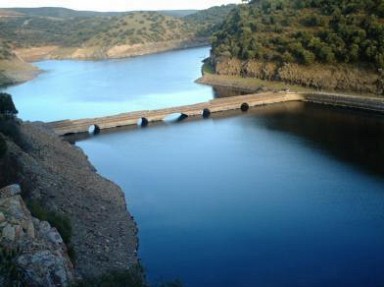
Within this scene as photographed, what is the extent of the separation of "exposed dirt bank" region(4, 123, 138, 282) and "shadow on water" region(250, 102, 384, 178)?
699 inches

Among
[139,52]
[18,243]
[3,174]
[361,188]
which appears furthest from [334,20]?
[139,52]

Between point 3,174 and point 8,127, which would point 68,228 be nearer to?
point 3,174

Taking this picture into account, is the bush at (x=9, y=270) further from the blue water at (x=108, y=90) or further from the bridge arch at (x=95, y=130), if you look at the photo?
the blue water at (x=108, y=90)

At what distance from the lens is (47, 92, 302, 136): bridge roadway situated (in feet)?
171

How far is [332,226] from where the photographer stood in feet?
87.7

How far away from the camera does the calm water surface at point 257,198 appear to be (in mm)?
23062

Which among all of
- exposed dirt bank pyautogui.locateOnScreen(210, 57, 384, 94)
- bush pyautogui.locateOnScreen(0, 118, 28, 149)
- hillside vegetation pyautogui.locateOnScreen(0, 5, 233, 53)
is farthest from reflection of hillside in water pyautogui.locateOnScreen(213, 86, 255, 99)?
hillside vegetation pyautogui.locateOnScreen(0, 5, 233, 53)

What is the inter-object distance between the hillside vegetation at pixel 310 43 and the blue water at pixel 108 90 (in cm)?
843

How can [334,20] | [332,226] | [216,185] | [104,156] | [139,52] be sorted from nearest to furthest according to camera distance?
[332,226] < [216,185] < [104,156] < [334,20] < [139,52]

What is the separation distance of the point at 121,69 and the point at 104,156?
7110 centimetres

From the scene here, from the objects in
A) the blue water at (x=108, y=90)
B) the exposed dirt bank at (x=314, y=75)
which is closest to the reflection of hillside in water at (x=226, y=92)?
the blue water at (x=108, y=90)

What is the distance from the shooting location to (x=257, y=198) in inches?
1233

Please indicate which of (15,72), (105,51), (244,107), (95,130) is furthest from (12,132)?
(105,51)

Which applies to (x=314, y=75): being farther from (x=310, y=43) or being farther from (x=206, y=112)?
(x=206, y=112)
